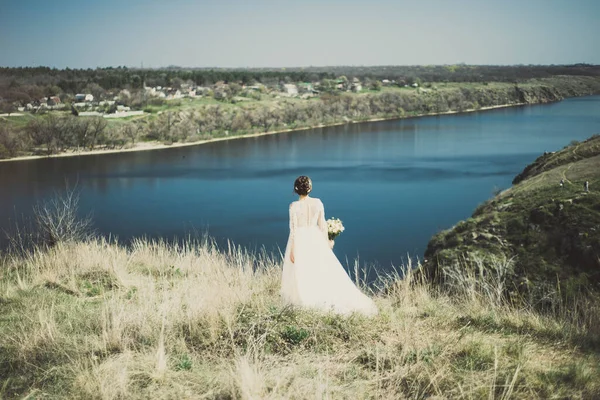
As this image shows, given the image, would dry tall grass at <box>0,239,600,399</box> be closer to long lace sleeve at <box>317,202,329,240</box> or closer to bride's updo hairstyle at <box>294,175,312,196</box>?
long lace sleeve at <box>317,202,329,240</box>

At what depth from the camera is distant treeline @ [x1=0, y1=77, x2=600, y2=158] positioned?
5741cm

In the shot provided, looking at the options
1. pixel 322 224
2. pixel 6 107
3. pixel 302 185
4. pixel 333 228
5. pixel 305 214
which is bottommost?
pixel 333 228

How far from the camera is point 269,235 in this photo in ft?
92.8

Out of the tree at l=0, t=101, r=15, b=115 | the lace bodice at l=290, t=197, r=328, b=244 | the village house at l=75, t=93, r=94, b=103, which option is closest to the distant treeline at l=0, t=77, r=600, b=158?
the tree at l=0, t=101, r=15, b=115

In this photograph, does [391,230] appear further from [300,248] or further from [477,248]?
[300,248]

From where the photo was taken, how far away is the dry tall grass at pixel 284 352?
144 inches

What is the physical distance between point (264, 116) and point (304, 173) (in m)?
35.8

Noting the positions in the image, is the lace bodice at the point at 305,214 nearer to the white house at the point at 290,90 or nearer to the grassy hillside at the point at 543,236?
the grassy hillside at the point at 543,236

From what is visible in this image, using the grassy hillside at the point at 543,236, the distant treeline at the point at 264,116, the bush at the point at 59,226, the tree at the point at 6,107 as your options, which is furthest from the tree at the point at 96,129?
the grassy hillside at the point at 543,236

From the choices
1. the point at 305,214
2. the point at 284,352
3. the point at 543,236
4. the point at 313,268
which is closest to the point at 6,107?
the point at 543,236

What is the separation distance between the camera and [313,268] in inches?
223

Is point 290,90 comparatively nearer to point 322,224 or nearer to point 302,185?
point 322,224

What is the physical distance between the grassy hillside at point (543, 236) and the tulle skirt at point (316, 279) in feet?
14.3

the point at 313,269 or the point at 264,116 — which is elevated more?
the point at 264,116
